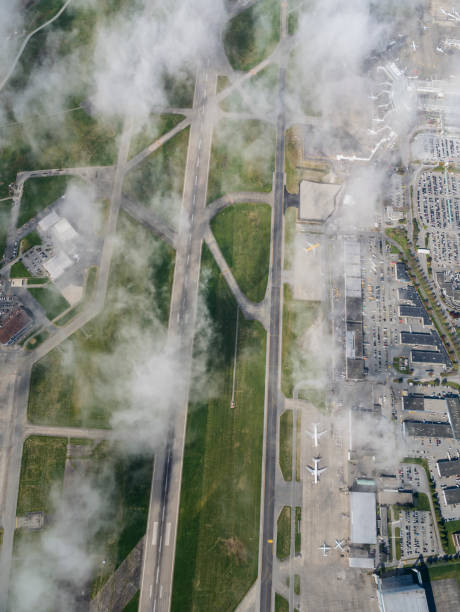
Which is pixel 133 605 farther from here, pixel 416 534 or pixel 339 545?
pixel 416 534

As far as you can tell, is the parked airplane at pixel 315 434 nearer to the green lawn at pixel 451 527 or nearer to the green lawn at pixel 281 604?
the green lawn at pixel 281 604

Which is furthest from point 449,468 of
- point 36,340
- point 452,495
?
point 36,340

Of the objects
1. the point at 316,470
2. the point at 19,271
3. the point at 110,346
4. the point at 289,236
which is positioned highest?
the point at 289,236

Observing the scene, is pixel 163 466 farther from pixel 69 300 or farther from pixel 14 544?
pixel 69 300

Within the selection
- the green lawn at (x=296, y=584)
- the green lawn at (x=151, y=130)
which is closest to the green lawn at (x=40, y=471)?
the green lawn at (x=296, y=584)

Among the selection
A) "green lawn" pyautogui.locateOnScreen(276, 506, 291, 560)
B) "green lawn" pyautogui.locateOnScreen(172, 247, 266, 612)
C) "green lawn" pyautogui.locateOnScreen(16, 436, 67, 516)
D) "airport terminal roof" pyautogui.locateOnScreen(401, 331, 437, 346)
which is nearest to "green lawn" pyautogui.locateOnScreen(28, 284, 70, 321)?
"green lawn" pyautogui.locateOnScreen(16, 436, 67, 516)

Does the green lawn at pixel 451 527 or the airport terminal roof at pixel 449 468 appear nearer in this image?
the green lawn at pixel 451 527
